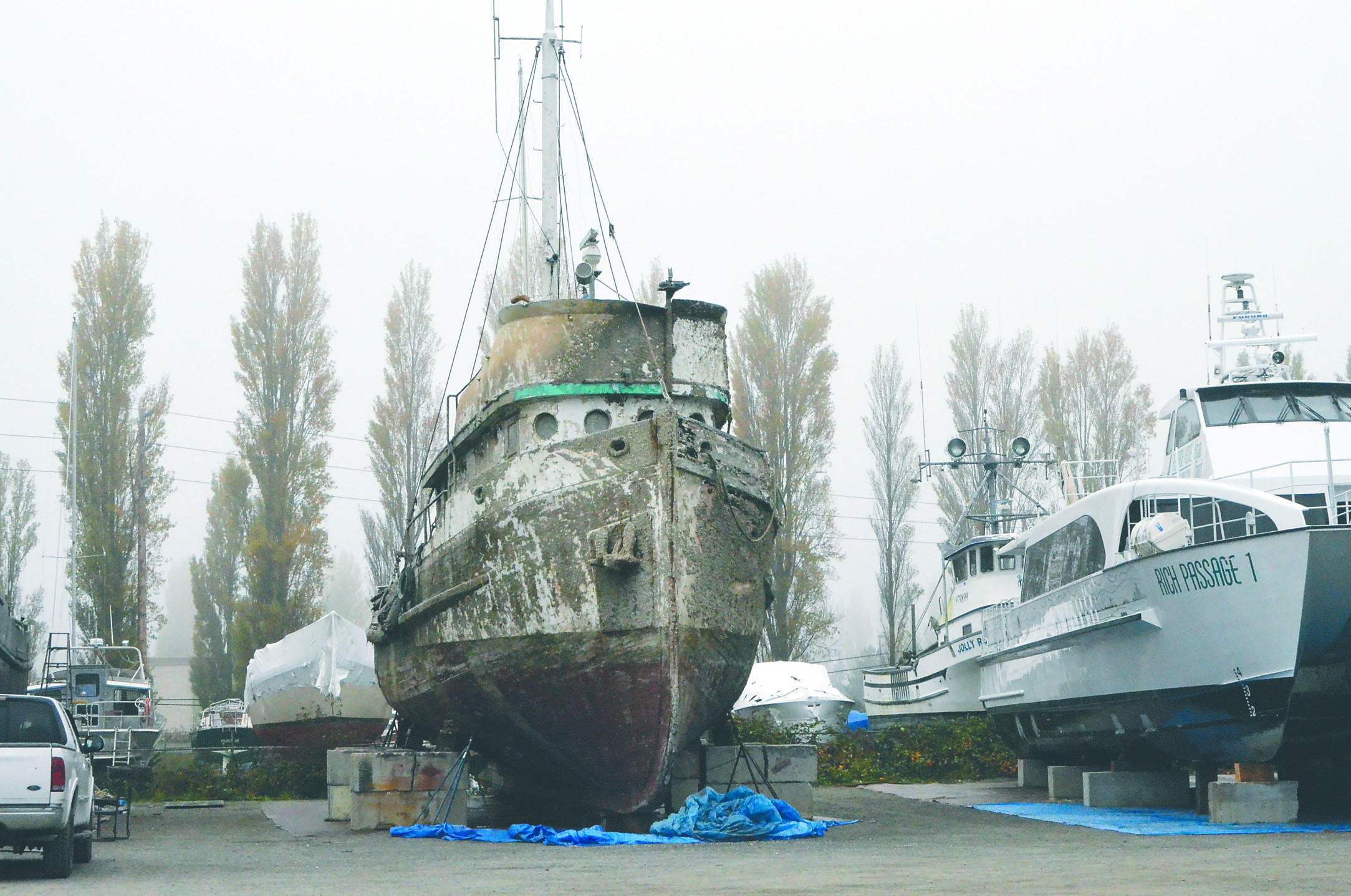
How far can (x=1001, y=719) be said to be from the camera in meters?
19.6

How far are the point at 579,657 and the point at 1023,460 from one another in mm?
14319

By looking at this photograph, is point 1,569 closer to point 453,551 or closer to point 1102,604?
point 453,551

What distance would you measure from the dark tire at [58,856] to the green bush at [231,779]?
12236 millimetres

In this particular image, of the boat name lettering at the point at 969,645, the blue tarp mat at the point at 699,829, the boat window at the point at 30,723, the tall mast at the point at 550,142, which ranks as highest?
the tall mast at the point at 550,142

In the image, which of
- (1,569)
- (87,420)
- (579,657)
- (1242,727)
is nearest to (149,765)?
(579,657)

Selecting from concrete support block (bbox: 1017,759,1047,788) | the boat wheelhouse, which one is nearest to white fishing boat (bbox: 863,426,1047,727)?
concrete support block (bbox: 1017,759,1047,788)

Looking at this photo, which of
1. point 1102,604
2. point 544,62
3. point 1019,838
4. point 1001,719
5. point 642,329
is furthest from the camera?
point 1001,719

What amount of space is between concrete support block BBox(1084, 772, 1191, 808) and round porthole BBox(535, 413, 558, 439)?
300 inches

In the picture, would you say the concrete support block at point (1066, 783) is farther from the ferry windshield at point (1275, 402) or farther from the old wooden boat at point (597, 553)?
the old wooden boat at point (597, 553)

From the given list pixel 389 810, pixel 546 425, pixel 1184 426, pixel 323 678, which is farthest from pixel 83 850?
pixel 323 678

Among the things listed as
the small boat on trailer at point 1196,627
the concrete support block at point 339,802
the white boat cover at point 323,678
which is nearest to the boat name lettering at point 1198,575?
the small boat on trailer at point 1196,627

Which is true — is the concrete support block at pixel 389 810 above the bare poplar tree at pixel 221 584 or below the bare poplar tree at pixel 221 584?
below

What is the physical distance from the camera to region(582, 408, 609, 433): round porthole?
521 inches

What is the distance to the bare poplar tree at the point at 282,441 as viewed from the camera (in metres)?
32.4
